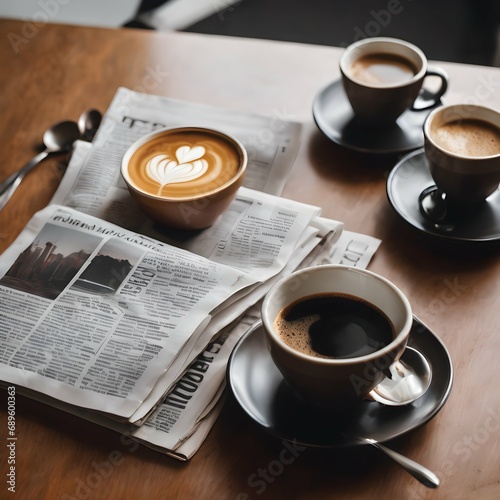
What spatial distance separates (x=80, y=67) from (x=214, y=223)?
48cm

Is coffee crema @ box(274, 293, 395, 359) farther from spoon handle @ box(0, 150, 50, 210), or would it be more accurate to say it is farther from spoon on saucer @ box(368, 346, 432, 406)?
spoon handle @ box(0, 150, 50, 210)

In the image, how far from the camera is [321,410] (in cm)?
62

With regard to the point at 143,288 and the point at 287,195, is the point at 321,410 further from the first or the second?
the point at 287,195

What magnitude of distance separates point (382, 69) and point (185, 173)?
1.16 ft

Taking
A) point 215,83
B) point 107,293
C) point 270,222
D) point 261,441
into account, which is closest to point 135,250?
point 107,293

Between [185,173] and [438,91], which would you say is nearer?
[185,173]

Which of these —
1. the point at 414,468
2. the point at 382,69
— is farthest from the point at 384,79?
the point at 414,468

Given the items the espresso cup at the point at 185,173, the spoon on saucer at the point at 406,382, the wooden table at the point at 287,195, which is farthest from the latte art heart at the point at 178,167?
the spoon on saucer at the point at 406,382

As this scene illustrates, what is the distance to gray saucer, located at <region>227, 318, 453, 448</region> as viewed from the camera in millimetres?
600

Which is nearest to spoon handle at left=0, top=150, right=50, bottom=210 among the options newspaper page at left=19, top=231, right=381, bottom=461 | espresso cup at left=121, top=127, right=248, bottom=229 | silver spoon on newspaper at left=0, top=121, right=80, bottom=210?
silver spoon on newspaper at left=0, top=121, right=80, bottom=210

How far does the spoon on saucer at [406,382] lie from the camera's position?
0.62m

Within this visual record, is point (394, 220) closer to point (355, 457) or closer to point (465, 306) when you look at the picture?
point (465, 306)

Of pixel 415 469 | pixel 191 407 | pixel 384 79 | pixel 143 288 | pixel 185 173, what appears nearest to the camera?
pixel 415 469

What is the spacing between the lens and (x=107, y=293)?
0.77 m
